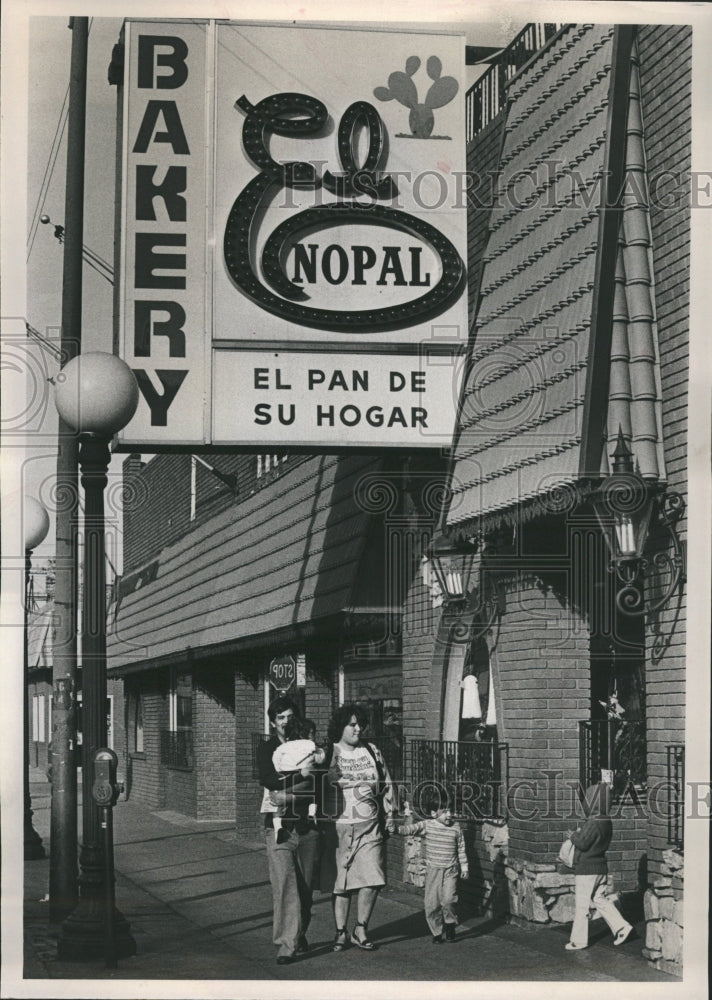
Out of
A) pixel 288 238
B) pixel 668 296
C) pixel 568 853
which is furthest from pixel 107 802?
pixel 668 296

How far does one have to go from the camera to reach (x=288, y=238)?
10.0 meters

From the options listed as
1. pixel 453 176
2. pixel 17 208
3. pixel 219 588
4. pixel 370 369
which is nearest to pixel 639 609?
pixel 370 369

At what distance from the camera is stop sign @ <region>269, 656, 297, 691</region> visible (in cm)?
1573

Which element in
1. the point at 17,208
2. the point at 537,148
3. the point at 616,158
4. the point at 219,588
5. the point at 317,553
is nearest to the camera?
the point at 17,208

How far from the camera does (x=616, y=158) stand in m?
9.53

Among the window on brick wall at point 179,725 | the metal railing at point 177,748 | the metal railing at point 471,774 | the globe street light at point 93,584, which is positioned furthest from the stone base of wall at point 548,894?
the metal railing at point 177,748

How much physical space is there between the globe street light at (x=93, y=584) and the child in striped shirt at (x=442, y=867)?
7.15ft

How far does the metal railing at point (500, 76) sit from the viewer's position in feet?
35.3

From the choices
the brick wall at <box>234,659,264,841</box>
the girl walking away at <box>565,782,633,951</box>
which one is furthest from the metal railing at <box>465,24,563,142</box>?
the brick wall at <box>234,659,264,841</box>

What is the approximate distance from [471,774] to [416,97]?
17.0 feet

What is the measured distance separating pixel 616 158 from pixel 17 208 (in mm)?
3875

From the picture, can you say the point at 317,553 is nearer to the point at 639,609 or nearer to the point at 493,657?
the point at 493,657

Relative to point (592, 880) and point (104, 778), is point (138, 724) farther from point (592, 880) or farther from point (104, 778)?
point (592, 880)

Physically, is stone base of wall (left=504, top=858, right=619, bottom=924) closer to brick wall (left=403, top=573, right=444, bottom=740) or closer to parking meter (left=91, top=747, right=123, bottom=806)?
brick wall (left=403, top=573, right=444, bottom=740)
